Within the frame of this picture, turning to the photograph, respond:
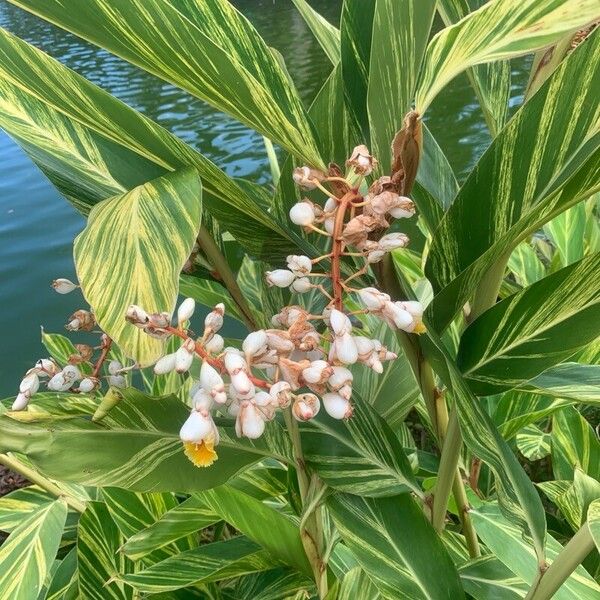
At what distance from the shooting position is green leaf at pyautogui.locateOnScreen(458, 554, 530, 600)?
595mm

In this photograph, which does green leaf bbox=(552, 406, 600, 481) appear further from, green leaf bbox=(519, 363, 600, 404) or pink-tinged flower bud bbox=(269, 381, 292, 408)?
pink-tinged flower bud bbox=(269, 381, 292, 408)

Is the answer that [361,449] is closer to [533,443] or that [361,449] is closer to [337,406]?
[337,406]

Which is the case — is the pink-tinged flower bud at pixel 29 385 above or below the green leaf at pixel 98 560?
above

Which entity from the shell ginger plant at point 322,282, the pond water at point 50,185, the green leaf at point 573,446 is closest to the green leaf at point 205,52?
the shell ginger plant at point 322,282

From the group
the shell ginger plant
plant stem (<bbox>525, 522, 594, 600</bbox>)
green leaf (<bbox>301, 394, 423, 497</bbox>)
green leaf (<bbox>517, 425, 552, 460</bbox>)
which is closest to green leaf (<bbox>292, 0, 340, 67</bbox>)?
the shell ginger plant

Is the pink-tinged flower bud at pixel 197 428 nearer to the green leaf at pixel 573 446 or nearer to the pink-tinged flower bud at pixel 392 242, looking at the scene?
the pink-tinged flower bud at pixel 392 242

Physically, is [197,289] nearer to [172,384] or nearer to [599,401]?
[172,384]

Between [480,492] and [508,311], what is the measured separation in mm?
659

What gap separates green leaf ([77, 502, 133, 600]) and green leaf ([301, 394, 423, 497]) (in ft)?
1.28

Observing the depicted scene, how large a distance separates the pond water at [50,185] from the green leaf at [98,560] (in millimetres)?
1635

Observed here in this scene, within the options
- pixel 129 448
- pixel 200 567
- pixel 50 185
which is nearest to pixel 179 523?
pixel 200 567

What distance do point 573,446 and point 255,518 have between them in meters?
0.60

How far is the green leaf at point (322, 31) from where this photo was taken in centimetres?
60

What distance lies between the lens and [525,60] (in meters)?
5.54
